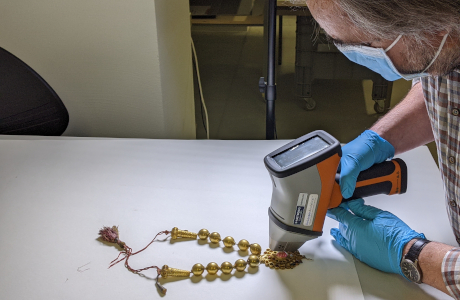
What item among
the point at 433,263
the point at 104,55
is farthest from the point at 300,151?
the point at 104,55

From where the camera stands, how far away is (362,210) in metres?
1.00

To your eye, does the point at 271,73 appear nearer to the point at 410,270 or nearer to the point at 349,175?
the point at 349,175

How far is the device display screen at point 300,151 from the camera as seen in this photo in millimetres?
899

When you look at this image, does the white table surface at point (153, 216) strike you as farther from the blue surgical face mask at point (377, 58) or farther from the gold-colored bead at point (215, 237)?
the blue surgical face mask at point (377, 58)

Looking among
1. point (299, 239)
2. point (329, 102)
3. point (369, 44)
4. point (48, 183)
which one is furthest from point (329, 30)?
point (329, 102)

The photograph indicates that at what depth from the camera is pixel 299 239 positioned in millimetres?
959

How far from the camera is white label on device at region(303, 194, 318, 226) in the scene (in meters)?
0.92

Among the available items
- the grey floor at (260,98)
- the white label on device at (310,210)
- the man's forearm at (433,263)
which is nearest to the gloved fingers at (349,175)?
the white label on device at (310,210)

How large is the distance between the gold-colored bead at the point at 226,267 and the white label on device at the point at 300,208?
18 cm

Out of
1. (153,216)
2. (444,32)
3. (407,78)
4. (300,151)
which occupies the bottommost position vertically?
(153,216)

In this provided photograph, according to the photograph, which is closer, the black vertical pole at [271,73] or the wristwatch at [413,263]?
the wristwatch at [413,263]

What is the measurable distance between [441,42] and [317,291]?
542mm

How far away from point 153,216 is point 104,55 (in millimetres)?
626

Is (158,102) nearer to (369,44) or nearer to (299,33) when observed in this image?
(369,44)
